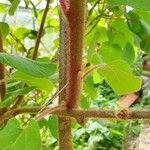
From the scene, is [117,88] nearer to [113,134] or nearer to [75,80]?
[75,80]

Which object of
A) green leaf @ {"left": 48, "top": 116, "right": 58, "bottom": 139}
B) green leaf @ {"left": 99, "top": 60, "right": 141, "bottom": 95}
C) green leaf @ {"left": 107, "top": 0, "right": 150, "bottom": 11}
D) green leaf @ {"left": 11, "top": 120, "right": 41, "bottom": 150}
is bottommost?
green leaf @ {"left": 48, "top": 116, "right": 58, "bottom": 139}

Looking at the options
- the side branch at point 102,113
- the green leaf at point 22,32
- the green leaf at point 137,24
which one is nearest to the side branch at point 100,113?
the side branch at point 102,113

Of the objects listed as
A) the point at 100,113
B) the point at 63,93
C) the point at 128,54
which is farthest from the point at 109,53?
the point at 100,113

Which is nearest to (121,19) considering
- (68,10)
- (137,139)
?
(68,10)

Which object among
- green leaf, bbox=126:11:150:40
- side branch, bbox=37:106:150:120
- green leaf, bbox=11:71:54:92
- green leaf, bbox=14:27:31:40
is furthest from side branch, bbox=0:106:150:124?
green leaf, bbox=14:27:31:40

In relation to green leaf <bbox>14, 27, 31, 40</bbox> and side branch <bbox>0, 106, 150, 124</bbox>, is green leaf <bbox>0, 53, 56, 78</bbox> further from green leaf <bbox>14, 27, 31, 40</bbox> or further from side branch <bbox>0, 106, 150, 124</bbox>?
green leaf <bbox>14, 27, 31, 40</bbox>

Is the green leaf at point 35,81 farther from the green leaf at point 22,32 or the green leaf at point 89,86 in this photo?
the green leaf at point 22,32
